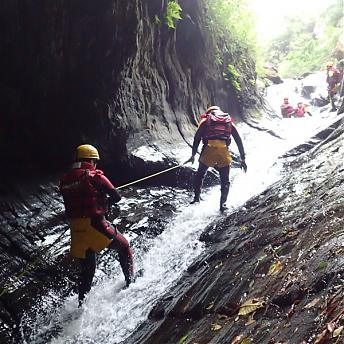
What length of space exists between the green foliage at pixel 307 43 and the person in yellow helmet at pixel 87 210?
2738cm

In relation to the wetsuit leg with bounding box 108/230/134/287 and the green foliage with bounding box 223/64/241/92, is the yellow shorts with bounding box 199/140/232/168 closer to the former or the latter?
the wetsuit leg with bounding box 108/230/134/287

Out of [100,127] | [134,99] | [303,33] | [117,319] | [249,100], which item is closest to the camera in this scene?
[117,319]

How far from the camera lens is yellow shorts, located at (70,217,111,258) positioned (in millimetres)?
5164

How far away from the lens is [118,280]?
5.88m

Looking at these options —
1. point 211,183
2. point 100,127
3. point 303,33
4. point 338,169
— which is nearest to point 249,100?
point 211,183

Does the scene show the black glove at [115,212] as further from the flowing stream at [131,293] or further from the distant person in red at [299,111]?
the distant person in red at [299,111]

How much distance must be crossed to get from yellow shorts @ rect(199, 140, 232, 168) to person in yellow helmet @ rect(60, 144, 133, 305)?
9.64 feet

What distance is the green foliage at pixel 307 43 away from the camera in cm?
3259

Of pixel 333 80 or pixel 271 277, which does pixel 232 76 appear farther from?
pixel 271 277

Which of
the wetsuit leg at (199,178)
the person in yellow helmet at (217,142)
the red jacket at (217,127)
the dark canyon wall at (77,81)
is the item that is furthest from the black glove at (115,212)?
the red jacket at (217,127)

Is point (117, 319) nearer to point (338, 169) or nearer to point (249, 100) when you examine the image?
point (338, 169)

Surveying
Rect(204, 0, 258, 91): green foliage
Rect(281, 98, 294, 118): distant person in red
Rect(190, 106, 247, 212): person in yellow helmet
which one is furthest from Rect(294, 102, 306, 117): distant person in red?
Rect(190, 106, 247, 212): person in yellow helmet

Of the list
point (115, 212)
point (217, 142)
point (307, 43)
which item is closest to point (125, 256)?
point (115, 212)

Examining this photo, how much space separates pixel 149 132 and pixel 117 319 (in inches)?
220
